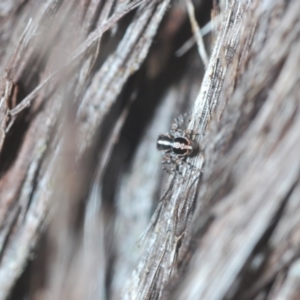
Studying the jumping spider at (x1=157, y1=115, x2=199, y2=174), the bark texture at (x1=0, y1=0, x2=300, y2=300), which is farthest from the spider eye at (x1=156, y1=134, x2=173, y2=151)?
the bark texture at (x1=0, y1=0, x2=300, y2=300)

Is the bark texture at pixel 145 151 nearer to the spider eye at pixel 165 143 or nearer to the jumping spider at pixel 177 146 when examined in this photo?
the jumping spider at pixel 177 146

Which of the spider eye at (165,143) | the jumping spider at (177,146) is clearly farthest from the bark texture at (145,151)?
the spider eye at (165,143)

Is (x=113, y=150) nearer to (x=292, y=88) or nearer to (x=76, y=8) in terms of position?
(x=76, y=8)

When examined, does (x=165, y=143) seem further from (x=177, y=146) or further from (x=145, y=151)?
(x=145, y=151)

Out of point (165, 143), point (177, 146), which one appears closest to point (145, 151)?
point (165, 143)

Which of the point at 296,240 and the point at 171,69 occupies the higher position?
the point at 171,69

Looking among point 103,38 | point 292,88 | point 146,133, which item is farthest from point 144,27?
point 292,88
